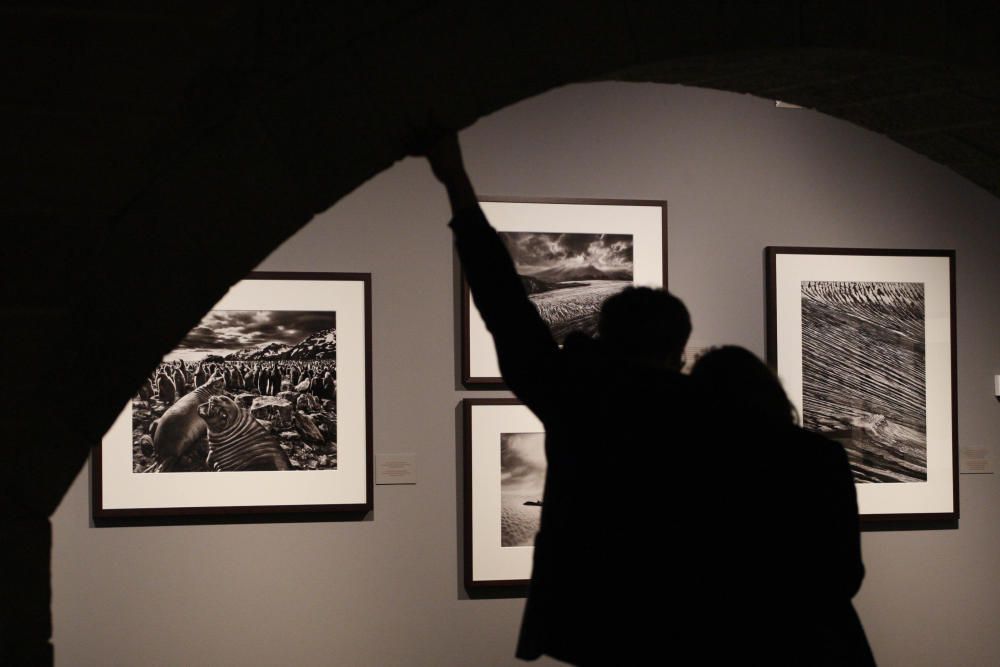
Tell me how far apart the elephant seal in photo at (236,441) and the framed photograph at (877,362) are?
2.03 metres

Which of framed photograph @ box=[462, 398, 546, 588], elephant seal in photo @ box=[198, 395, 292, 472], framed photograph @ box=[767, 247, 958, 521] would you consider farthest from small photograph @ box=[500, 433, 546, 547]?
framed photograph @ box=[767, 247, 958, 521]

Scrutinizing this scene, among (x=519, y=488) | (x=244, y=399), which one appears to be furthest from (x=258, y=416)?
(x=519, y=488)

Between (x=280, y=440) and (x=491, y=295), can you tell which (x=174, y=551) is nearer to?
(x=280, y=440)

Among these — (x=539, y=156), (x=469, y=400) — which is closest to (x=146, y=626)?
(x=469, y=400)

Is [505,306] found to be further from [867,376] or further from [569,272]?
[867,376]

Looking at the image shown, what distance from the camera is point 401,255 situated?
389 cm

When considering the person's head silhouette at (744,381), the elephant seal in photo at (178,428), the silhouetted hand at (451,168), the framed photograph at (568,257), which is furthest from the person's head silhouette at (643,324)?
the elephant seal in photo at (178,428)

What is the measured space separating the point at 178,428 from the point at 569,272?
1583mm

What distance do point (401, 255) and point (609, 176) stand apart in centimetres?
89

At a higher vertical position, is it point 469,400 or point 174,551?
point 469,400

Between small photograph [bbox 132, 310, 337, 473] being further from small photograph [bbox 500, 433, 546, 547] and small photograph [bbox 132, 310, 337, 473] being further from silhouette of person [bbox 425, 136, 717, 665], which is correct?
silhouette of person [bbox 425, 136, 717, 665]

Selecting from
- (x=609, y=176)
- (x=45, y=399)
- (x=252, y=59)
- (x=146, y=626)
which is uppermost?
(x=609, y=176)

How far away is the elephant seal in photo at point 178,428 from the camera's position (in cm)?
370

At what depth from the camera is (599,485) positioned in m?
1.59
